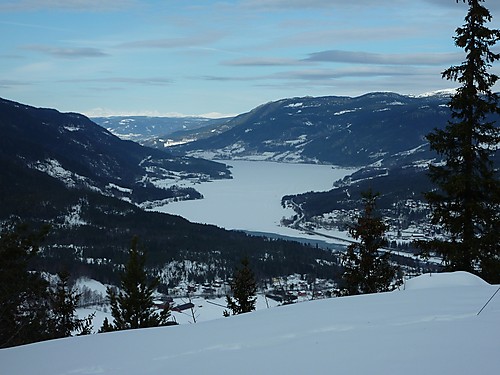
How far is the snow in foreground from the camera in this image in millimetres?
4465

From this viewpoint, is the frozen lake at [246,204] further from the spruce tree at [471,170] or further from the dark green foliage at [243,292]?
the spruce tree at [471,170]

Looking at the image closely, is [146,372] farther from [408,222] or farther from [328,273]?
[408,222]

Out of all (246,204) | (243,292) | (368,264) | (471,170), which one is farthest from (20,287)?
(246,204)

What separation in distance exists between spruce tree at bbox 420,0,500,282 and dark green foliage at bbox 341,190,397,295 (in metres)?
2.66

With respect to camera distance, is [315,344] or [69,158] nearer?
[315,344]

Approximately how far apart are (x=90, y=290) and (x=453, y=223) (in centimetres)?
4781

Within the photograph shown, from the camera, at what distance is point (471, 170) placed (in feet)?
38.0

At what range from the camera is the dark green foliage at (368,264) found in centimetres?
1418

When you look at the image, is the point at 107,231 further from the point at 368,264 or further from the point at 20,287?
the point at 368,264

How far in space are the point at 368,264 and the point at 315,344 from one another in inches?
380

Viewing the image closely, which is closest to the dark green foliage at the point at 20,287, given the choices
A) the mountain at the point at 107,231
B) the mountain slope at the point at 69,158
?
the mountain at the point at 107,231

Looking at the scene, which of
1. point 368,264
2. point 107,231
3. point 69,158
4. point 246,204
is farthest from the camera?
point 69,158

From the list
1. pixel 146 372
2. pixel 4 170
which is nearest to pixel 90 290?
pixel 146 372

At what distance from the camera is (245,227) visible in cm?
10044
